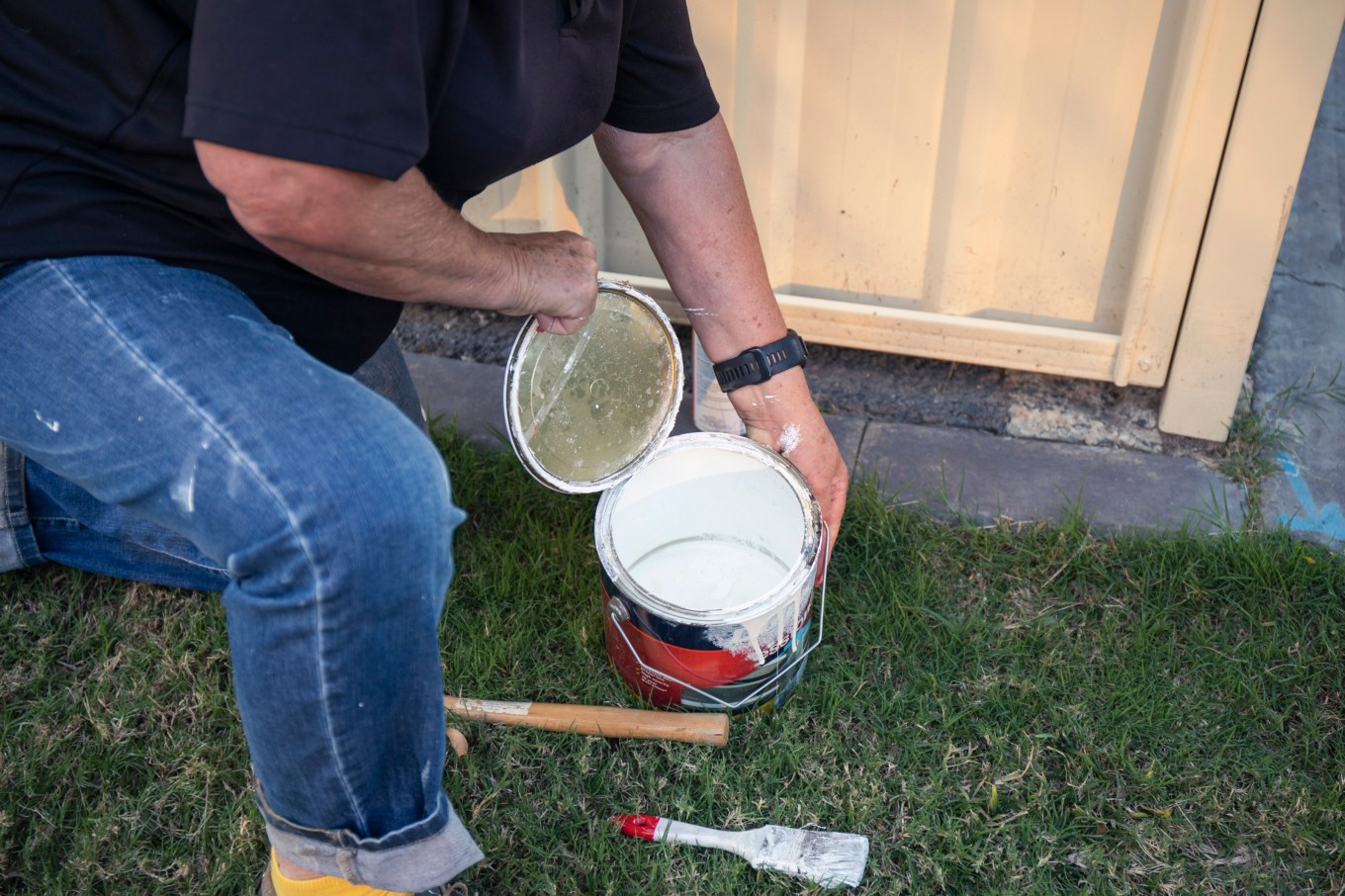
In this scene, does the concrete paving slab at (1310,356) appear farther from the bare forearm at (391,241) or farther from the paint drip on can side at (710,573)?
the bare forearm at (391,241)

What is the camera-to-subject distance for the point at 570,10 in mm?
1523

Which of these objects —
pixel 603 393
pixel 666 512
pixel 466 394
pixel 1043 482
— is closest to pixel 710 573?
pixel 666 512

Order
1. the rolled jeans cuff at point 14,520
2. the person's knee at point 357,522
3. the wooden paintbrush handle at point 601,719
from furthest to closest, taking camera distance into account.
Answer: the rolled jeans cuff at point 14,520 < the wooden paintbrush handle at point 601,719 < the person's knee at point 357,522

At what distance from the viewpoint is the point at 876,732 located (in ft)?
6.71

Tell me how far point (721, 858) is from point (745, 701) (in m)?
0.29

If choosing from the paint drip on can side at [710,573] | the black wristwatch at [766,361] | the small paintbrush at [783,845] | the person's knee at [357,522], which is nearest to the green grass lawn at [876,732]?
the small paintbrush at [783,845]

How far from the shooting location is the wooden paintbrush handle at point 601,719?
198 centimetres

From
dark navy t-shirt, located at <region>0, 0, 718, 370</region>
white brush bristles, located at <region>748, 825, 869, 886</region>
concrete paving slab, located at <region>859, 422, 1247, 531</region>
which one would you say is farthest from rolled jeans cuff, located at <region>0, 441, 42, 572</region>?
concrete paving slab, located at <region>859, 422, 1247, 531</region>

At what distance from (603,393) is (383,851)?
3.12 ft

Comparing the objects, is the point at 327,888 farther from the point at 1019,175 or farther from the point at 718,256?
the point at 1019,175

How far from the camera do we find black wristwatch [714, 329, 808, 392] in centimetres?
203

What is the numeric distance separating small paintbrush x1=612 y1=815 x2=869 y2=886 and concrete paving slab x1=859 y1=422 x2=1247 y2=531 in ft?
3.09

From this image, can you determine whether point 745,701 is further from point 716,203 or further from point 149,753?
point 149,753

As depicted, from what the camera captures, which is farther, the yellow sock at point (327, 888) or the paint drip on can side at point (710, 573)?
the paint drip on can side at point (710, 573)
